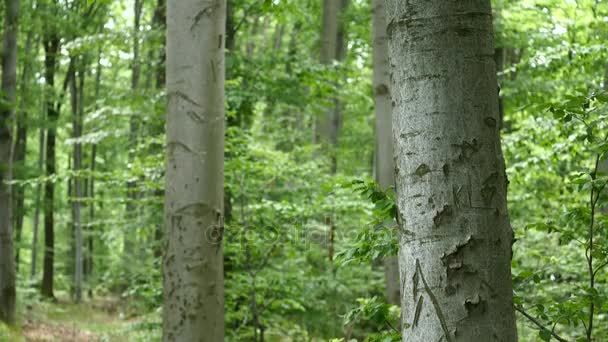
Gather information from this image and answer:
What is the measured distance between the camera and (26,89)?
15.9 metres

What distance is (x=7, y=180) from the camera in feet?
38.2

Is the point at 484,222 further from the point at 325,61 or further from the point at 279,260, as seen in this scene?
the point at 325,61

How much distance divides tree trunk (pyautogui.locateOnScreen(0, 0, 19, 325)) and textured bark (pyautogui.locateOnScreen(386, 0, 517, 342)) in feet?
37.3

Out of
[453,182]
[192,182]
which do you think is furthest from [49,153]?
[453,182]

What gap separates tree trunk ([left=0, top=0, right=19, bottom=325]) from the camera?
11.5 metres

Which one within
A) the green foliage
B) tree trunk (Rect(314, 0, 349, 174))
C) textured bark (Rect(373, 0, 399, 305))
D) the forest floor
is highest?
tree trunk (Rect(314, 0, 349, 174))

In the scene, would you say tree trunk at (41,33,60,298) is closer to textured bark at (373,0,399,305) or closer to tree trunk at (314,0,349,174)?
tree trunk at (314,0,349,174)

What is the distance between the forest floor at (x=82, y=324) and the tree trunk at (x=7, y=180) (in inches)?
26.9

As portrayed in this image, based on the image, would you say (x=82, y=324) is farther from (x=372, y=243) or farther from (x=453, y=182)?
(x=453, y=182)

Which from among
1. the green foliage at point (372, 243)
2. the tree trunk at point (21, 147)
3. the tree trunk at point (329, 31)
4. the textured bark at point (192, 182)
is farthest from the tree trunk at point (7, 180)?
the green foliage at point (372, 243)

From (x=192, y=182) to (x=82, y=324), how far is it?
15.3 m

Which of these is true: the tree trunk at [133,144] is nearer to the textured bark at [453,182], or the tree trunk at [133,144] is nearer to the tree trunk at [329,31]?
the tree trunk at [329,31]

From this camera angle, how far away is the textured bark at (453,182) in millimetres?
1455

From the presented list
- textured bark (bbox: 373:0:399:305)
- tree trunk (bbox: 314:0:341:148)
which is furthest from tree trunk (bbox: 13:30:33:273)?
textured bark (bbox: 373:0:399:305)
